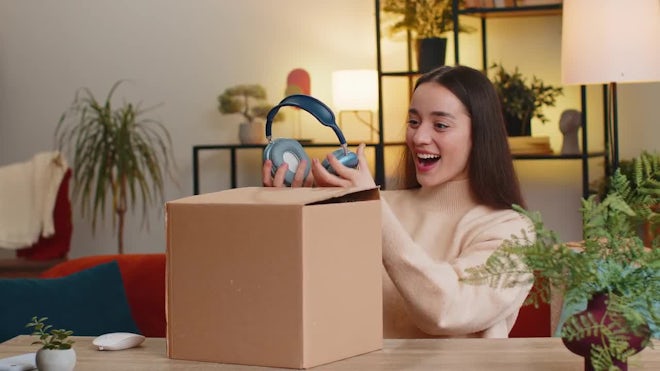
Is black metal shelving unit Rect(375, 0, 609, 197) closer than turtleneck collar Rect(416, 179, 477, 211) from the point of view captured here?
No

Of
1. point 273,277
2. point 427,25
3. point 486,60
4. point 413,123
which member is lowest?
point 273,277

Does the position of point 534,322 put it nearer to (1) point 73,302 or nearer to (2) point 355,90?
(1) point 73,302

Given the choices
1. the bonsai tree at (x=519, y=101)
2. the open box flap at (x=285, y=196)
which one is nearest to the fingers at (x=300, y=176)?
the open box flap at (x=285, y=196)

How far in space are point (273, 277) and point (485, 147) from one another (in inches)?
35.9

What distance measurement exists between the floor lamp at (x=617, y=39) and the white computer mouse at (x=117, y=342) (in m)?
2.57

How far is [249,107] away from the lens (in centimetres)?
540

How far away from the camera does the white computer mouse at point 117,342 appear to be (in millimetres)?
1312

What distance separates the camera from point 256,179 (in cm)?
548

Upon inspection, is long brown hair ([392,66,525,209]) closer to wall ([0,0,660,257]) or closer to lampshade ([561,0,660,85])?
lampshade ([561,0,660,85])

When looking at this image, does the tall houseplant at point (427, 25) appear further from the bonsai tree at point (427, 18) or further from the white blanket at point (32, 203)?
the white blanket at point (32, 203)

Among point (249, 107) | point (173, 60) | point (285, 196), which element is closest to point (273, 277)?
point (285, 196)

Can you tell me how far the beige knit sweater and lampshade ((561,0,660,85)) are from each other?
5.54 feet

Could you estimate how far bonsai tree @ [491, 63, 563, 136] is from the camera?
4.64 metres

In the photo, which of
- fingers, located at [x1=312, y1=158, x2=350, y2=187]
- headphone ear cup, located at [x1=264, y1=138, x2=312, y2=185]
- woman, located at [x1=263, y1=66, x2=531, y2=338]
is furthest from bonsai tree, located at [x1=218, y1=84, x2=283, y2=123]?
fingers, located at [x1=312, y1=158, x2=350, y2=187]
